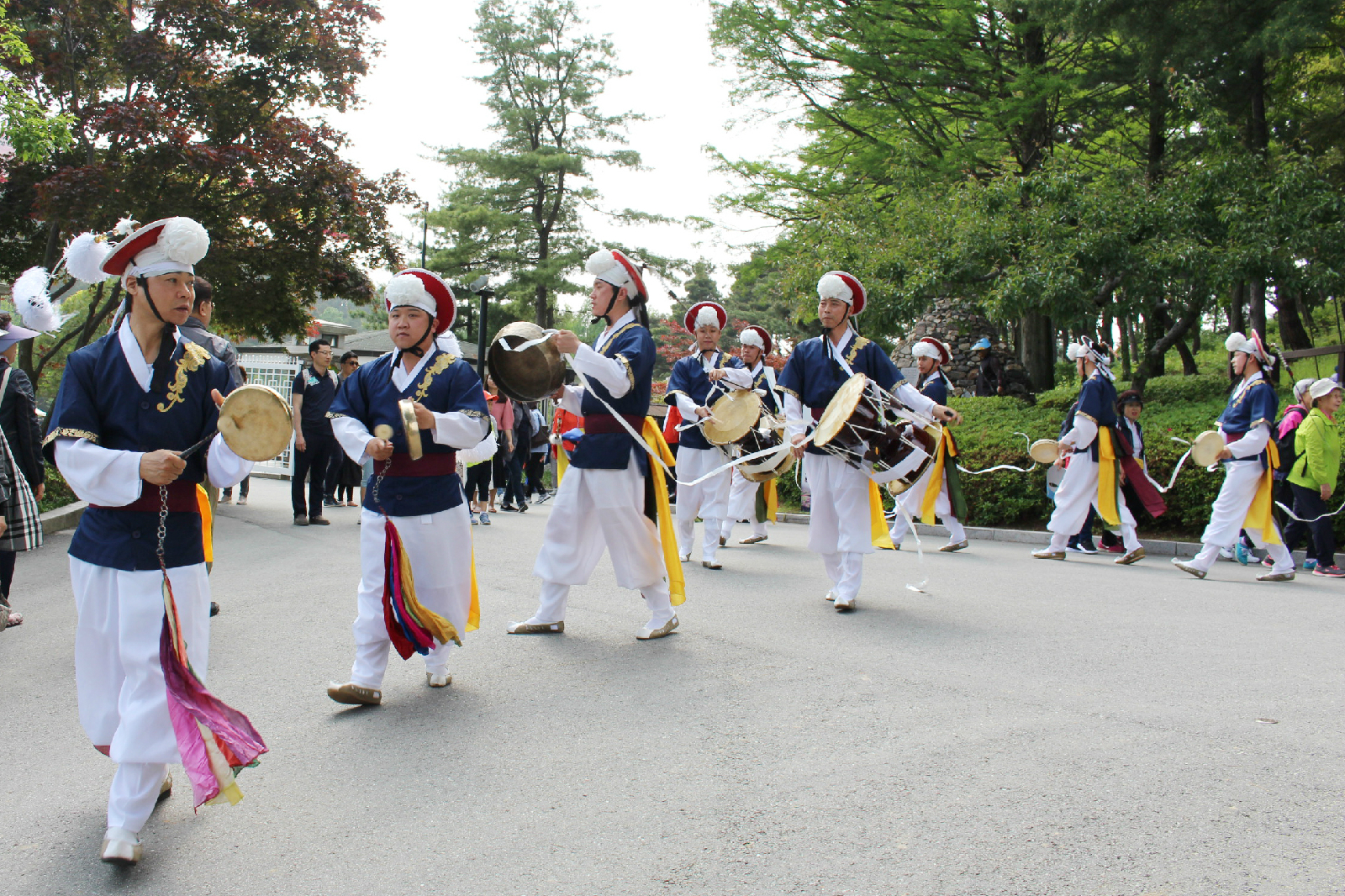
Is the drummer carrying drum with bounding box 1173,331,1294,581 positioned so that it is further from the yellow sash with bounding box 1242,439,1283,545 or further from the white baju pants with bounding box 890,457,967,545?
the white baju pants with bounding box 890,457,967,545

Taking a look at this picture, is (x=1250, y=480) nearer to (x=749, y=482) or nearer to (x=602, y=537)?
(x=749, y=482)

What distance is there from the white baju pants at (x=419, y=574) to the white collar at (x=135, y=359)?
1.27 metres

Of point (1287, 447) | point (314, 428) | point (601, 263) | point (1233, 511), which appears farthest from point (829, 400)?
point (314, 428)

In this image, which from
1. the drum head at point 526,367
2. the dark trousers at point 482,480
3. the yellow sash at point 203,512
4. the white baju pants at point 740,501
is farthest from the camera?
the dark trousers at point 482,480

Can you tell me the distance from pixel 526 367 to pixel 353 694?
1755 millimetres

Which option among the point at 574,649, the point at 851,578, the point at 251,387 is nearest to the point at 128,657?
the point at 251,387

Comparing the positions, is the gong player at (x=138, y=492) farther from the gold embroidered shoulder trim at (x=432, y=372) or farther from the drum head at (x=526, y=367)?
the drum head at (x=526, y=367)

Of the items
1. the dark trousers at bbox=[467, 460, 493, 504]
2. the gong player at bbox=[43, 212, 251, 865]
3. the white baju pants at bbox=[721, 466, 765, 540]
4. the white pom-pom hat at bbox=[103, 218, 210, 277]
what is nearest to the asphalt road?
the gong player at bbox=[43, 212, 251, 865]

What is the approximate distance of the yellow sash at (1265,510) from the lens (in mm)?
8164

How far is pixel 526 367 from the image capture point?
16.2 feet

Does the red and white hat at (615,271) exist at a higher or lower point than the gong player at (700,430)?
higher

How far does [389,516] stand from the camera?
14.2 ft

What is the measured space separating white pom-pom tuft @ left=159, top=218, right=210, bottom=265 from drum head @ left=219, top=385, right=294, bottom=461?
1.57ft

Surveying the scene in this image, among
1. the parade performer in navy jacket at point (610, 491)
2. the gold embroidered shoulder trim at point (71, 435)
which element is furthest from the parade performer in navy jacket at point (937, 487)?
the gold embroidered shoulder trim at point (71, 435)
